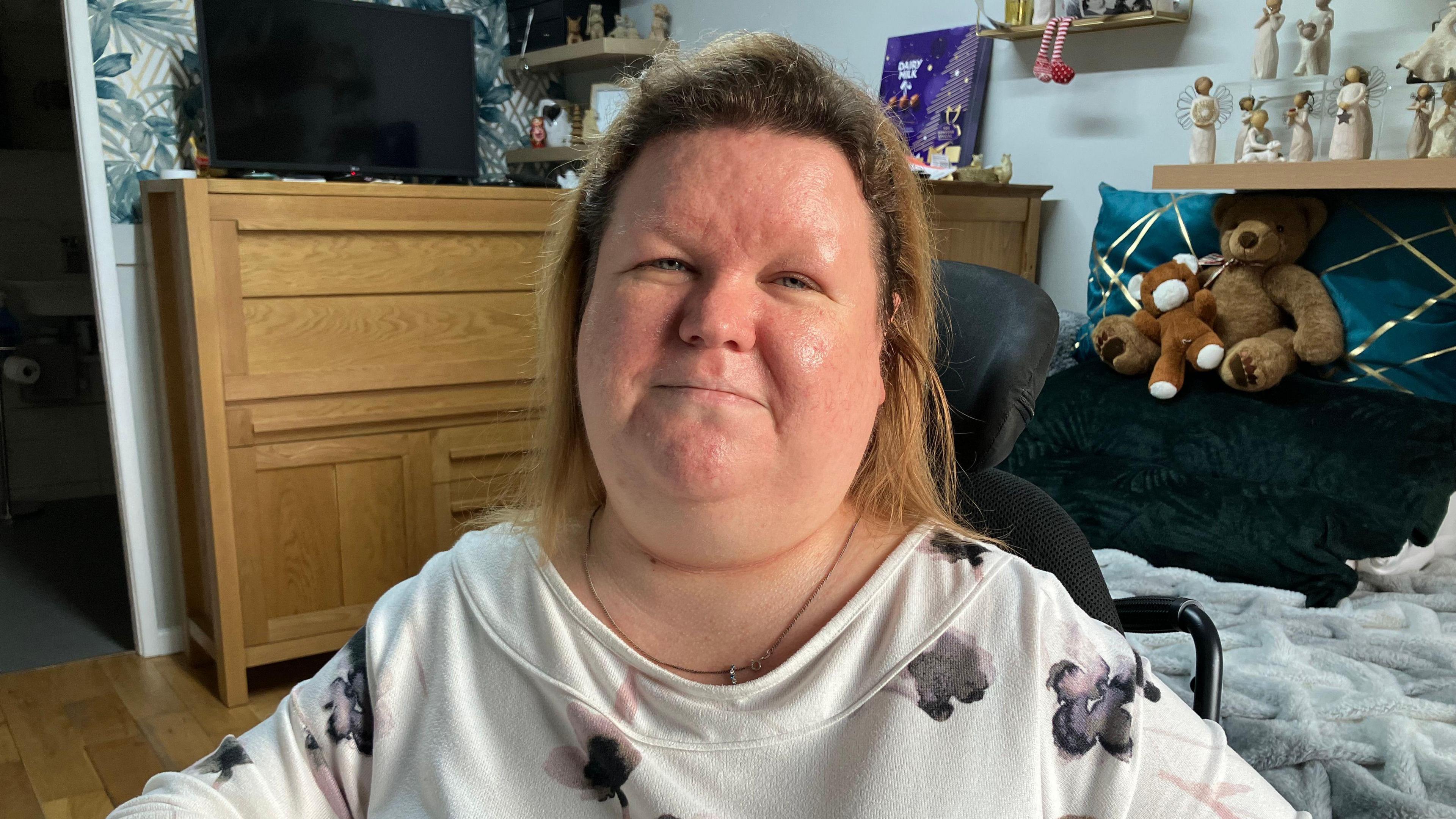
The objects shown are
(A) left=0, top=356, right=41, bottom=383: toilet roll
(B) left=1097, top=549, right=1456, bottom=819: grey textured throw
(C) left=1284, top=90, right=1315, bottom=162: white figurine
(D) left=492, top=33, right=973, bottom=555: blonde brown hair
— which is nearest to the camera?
(D) left=492, top=33, right=973, bottom=555: blonde brown hair

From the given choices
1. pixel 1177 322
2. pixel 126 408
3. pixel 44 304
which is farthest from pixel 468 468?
pixel 44 304

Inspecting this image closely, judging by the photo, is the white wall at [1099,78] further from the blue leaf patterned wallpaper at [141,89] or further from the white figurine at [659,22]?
the blue leaf patterned wallpaper at [141,89]

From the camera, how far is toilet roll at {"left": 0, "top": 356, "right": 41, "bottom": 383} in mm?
4523

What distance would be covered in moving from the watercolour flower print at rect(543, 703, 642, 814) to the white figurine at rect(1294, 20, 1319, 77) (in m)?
2.08

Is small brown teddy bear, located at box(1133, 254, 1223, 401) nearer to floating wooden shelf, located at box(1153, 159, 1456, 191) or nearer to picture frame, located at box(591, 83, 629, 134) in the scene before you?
floating wooden shelf, located at box(1153, 159, 1456, 191)

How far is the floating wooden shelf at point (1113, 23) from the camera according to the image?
2426 millimetres

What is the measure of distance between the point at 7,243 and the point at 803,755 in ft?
16.9

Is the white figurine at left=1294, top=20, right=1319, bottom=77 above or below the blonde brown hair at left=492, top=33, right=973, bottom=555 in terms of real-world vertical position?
above

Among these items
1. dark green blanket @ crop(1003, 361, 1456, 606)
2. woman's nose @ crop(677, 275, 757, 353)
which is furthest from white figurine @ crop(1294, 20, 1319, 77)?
woman's nose @ crop(677, 275, 757, 353)

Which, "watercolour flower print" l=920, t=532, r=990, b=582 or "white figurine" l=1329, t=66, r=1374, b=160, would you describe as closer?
"watercolour flower print" l=920, t=532, r=990, b=582

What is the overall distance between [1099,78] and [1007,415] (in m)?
1.94

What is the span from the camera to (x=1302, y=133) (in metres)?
2.14

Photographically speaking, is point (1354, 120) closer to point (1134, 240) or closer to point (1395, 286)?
point (1395, 286)

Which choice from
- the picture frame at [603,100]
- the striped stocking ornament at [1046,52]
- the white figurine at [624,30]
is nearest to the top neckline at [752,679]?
the striped stocking ornament at [1046,52]
